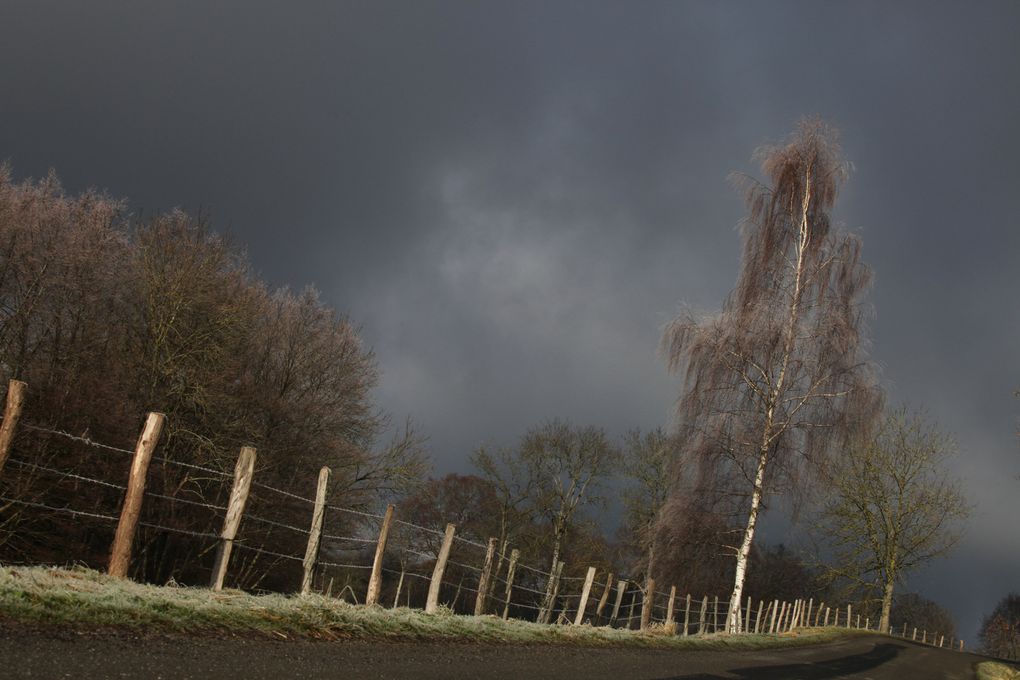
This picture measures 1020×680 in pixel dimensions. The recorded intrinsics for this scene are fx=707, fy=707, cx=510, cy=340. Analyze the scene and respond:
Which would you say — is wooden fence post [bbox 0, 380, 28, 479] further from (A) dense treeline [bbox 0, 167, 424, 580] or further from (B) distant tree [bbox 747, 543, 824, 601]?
(B) distant tree [bbox 747, 543, 824, 601]

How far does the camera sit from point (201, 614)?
19.5 feet

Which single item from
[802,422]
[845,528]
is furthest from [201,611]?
[845,528]

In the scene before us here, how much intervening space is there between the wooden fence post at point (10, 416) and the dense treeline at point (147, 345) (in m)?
7.63

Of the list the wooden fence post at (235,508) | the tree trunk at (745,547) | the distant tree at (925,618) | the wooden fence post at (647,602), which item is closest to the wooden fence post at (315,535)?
the wooden fence post at (235,508)

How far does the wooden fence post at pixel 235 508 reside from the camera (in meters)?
8.88

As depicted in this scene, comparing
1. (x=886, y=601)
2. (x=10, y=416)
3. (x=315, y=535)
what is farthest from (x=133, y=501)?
(x=886, y=601)

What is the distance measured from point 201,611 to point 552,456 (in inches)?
1362

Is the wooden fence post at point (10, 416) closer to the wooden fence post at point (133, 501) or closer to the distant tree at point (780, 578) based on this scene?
the wooden fence post at point (133, 501)

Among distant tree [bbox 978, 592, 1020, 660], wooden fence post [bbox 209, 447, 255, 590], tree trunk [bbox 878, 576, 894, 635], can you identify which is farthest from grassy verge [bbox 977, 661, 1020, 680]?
distant tree [bbox 978, 592, 1020, 660]

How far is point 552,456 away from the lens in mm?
39969

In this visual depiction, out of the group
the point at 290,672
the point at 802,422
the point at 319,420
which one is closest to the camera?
the point at 290,672

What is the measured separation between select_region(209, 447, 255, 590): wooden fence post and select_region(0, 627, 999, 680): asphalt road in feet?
9.88

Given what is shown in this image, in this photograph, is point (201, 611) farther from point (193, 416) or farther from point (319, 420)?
point (319, 420)

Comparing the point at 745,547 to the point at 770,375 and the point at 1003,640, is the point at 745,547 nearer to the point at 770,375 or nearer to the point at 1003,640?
the point at 770,375
